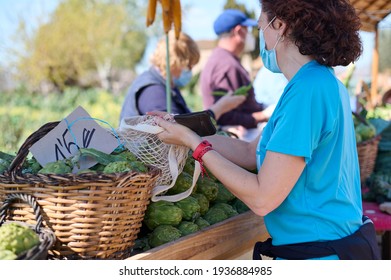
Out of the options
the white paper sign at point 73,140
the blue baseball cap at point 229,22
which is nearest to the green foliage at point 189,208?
the white paper sign at point 73,140

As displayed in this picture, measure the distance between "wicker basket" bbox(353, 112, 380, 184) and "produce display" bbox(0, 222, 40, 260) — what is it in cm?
305

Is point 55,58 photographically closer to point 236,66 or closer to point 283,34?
point 236,66

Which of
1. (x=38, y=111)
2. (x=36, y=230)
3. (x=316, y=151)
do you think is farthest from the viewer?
(x=38, y=111)

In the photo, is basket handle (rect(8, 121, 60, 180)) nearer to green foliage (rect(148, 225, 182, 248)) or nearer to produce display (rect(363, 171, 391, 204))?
green foliage (rect(148, 225, 182, 248))

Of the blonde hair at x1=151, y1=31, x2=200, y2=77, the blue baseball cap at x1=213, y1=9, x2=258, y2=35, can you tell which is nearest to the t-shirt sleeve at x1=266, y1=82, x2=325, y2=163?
the blonde hair at x1=151, y1=31, x2=200, y2=77

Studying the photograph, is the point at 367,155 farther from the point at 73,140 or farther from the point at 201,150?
the point at 73,140

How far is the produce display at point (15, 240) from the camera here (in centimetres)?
152

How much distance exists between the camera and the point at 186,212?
2.36 metres

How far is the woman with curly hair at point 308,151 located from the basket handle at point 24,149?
572mm

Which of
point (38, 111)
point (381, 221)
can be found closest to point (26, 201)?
point (381, 221)

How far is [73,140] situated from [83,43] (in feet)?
127

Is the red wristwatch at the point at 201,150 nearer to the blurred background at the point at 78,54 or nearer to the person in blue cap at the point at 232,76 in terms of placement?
the person in blue cap at the point at 232,76

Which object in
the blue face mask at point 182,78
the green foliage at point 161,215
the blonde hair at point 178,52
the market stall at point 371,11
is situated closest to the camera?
the green foliage at point 161,215

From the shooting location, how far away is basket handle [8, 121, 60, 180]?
69.9 inches
